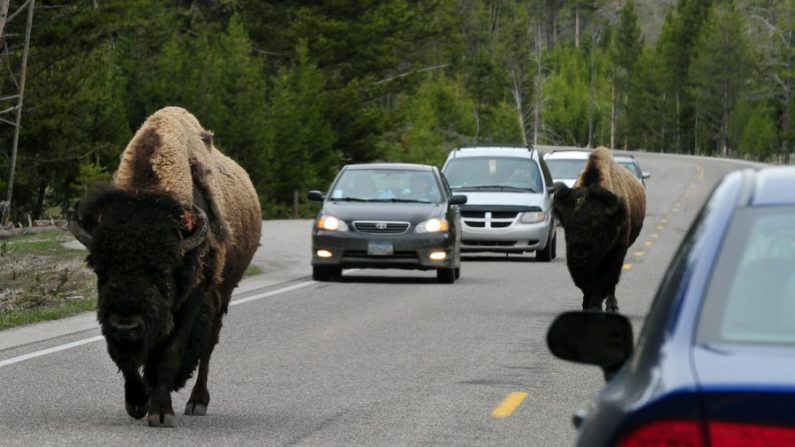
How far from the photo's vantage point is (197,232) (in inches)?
405

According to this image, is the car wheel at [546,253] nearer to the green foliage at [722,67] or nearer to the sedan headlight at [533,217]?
the sedan headlight at [533,217]

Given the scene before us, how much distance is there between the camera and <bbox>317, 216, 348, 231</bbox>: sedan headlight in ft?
76.7

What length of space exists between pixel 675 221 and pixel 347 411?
37205 mm

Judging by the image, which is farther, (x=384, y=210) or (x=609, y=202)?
(x=384, y=210)

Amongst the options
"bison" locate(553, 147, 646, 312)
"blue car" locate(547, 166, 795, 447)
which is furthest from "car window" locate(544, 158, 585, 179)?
"blue car" locate(547, 166, 795, 447)

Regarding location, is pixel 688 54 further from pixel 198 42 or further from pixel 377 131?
pixel 198 42

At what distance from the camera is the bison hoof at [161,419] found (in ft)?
33.6

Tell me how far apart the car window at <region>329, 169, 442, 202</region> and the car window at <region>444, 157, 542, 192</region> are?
4281 mm

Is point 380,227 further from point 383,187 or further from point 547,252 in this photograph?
point 547,252

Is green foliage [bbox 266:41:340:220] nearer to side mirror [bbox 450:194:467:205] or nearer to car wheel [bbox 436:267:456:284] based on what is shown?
side mirror [bbox 450:194:467:205]

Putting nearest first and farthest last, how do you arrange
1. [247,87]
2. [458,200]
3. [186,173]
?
[186,173], [458,200], [247,87]

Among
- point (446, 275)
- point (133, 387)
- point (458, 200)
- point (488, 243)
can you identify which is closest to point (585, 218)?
point (446, 275)

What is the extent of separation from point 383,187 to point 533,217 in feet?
11.9

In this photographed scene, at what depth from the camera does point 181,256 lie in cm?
1020
